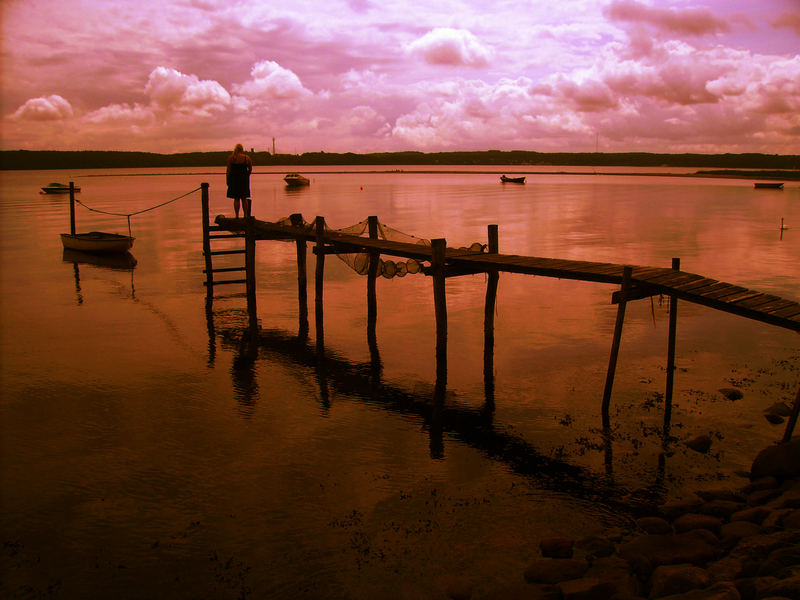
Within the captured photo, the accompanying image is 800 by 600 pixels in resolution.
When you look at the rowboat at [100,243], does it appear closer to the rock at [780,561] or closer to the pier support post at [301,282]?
the pier support post at [301,282]

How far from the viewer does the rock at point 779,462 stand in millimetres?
9242

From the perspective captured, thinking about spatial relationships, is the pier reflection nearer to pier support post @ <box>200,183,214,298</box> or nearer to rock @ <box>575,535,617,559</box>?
rock @ <box>575,535,617,559</box>

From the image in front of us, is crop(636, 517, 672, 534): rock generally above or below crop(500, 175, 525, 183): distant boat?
below

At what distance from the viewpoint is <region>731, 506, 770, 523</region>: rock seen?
8164 mm

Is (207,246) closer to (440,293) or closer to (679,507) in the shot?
(440,293)

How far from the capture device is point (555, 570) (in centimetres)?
777

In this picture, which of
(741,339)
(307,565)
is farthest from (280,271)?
(307,565)

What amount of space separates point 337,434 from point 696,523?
21.7 ft

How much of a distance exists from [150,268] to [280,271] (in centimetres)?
678

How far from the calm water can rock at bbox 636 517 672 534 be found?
55cm

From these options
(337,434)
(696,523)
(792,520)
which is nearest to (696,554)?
(696,523)

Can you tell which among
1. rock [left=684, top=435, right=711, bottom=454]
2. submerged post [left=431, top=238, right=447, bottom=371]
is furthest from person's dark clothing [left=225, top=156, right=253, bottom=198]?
rock [left=684, top=435, right=711, bottom=454]

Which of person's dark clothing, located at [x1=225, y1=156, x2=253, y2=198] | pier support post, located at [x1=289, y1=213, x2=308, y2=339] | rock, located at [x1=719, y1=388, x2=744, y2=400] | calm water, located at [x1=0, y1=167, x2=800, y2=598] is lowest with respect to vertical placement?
calm water, located at [x1=0, y1=167, x2=800, y2=598]

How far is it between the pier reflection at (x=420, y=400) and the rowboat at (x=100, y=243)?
605 inches
